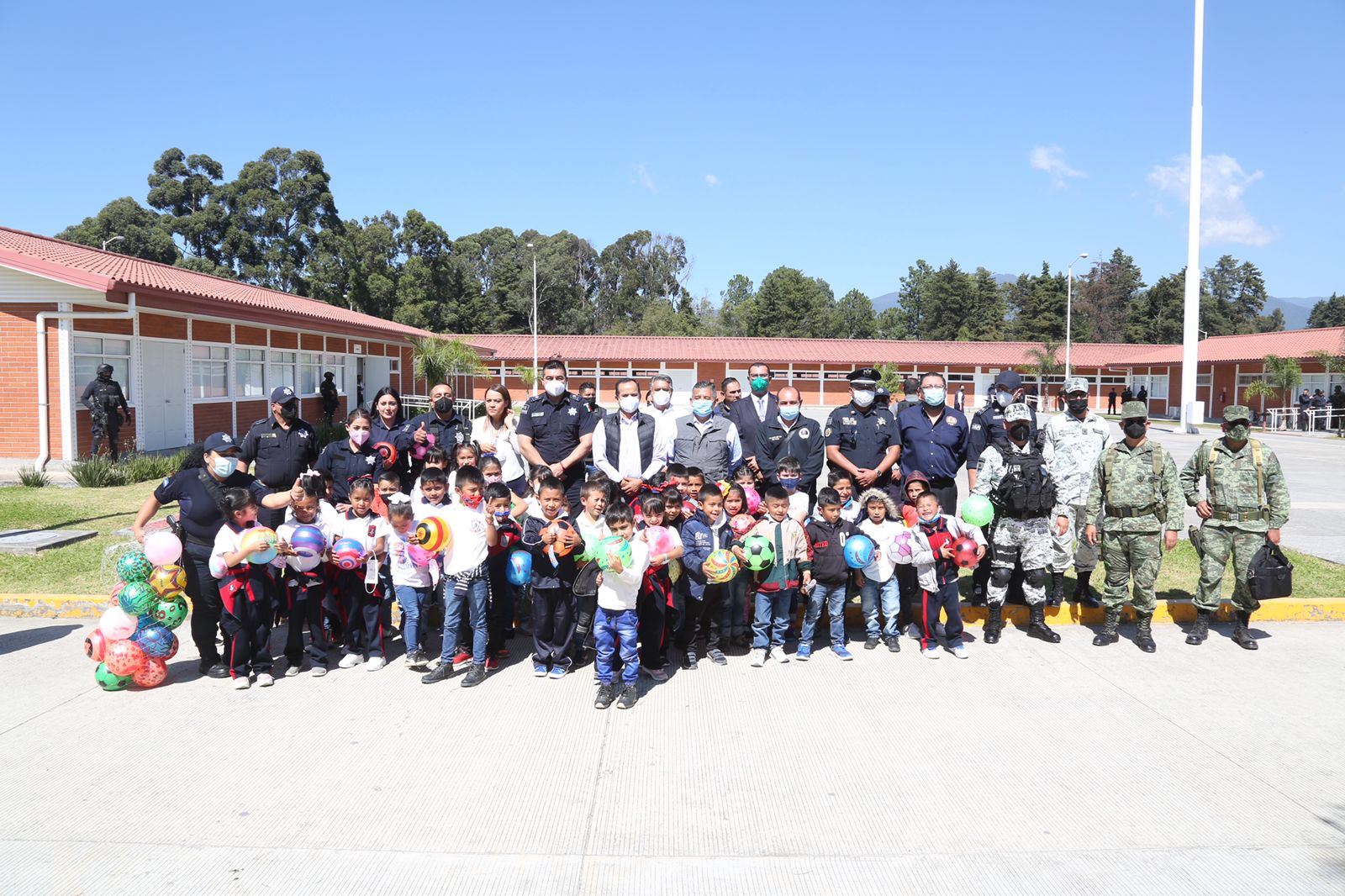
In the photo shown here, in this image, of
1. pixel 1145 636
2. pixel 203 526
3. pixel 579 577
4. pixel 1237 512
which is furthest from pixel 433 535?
pixel 1237 512

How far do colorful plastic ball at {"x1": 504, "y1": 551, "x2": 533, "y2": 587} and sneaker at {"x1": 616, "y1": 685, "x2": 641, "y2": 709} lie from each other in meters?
0.98

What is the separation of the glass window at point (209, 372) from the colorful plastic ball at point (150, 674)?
15399mm

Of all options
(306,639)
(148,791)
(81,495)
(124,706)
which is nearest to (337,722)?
(148,791)

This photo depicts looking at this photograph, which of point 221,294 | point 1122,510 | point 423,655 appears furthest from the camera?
point 221,294

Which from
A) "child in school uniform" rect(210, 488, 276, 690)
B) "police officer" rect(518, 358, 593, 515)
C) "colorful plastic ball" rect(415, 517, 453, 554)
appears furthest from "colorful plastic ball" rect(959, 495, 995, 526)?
"child in school uniform" rect(210, 488, 276, 690)

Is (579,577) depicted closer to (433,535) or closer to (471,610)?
(471,610)

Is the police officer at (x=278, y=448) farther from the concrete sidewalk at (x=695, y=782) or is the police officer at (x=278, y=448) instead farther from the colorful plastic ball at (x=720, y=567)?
the colorful plastic ball at (x=720, y=567)

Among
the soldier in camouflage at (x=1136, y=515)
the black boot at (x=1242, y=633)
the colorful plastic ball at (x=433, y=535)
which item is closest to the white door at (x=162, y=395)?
the colorful plastic ball at (x=433, y=535)

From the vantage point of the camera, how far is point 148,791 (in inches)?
152

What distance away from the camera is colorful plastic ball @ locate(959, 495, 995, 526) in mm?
6109

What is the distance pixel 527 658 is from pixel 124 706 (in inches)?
94.2

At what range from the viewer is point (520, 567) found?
542cm

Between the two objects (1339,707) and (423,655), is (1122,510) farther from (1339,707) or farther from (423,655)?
(423,655)

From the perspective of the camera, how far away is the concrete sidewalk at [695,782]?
3.29 m
